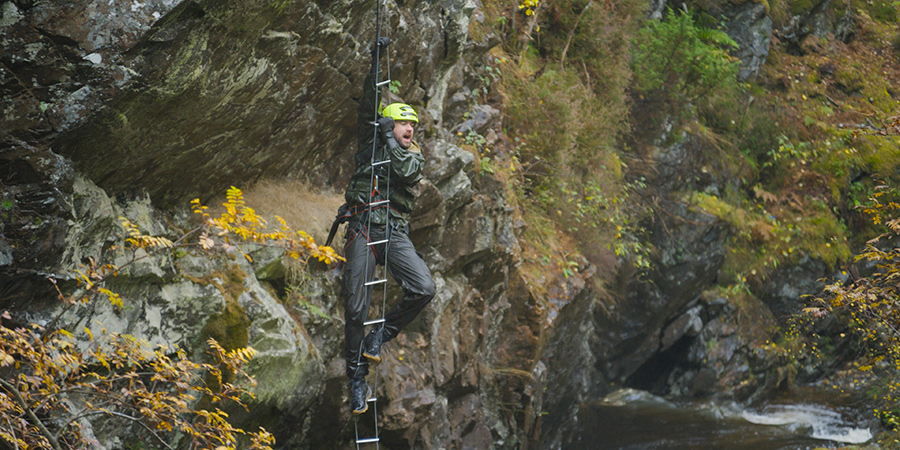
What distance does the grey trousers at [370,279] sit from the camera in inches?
287

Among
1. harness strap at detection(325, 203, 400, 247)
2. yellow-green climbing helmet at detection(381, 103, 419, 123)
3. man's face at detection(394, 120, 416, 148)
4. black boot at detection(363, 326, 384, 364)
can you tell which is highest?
yellow-green climbing helmet at detection(381, 103, 419, 123)

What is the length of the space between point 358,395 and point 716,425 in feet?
33.7

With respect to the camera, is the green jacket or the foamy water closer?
the green jacket

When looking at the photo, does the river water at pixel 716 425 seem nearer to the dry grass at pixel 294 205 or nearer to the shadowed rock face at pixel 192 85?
the dry grass at pixel 294 205

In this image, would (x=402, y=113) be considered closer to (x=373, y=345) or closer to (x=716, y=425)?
(x=373, y=345)

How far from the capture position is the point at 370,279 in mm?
7484

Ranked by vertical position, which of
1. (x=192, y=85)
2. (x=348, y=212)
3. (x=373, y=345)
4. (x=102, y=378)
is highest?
(x=192, y=85)

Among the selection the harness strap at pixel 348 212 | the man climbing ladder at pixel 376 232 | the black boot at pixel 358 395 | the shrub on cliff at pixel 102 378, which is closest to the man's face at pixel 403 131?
the man climbing ladder at pixel 376 232

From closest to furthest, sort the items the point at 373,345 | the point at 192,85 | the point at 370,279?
the point at 192,85 → the point at 373,345 → the point at 370,279

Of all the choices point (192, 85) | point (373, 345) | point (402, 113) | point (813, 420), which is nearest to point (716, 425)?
point (813, 420)

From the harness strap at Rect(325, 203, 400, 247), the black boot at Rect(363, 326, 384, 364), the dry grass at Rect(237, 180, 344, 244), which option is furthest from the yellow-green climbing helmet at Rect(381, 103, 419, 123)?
the black boot at Rect(363, 326, 384, 364)

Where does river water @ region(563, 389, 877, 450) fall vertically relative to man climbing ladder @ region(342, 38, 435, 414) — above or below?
below

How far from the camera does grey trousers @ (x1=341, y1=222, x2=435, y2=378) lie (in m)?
7.28

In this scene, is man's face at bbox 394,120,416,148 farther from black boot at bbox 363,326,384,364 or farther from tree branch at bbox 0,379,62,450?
tree branch at bbox 0,379,62,450
